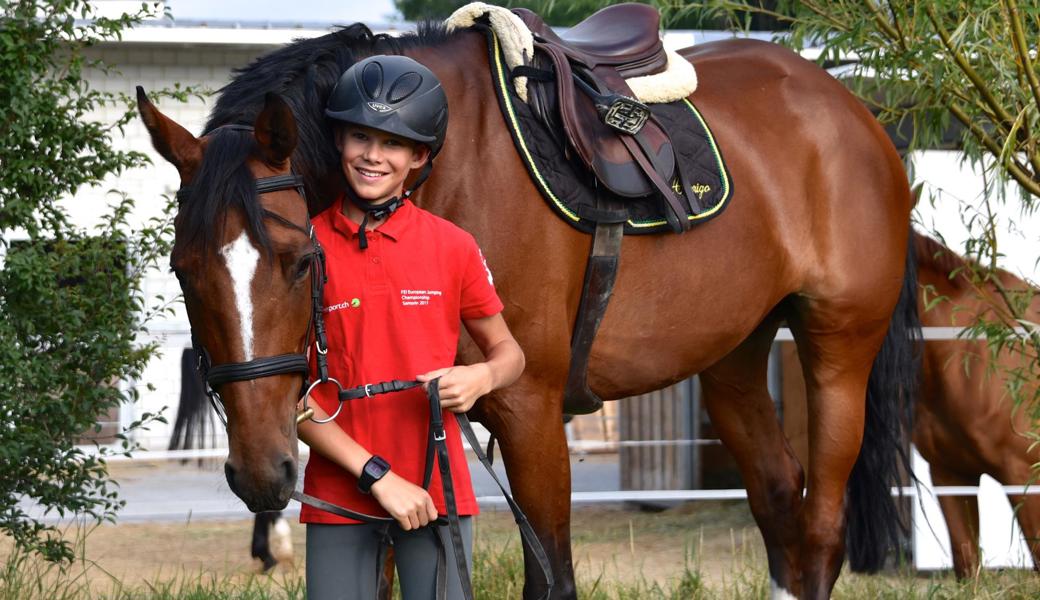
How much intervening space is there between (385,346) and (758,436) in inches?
93.5

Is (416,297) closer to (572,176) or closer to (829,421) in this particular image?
(572,176)

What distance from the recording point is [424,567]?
2.19 m

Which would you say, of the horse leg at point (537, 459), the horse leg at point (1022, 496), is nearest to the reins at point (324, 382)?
the horse leg at point (537, 459)

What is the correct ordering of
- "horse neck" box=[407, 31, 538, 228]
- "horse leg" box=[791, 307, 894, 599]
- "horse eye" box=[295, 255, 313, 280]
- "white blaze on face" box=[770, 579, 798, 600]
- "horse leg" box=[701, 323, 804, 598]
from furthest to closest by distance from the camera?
"horse leg" box=[701, 323, 804, 598] < "white blaze on face" box=[770, 579, 798, 600] < "horse leg" box=[791, 307, 894, 599] < "horse neck" box=[407, 31, 538, 228] < "horse eye" box=[295, 255, 313, 280]

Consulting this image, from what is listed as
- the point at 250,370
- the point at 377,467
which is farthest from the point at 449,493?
the point at 250,370

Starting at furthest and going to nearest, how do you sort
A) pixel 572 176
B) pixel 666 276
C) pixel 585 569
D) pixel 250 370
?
pixel 585 569 → pixel 666 276 → pixel 572 176 → pixel 250 370

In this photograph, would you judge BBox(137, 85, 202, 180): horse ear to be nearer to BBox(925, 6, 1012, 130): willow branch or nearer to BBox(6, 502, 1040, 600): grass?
BBox(6, 502, 1040, 600): grass

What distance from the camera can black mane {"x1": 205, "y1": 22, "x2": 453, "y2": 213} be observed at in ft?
7.97

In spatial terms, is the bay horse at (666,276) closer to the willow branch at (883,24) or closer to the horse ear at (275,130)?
the horse ear at (275,130)

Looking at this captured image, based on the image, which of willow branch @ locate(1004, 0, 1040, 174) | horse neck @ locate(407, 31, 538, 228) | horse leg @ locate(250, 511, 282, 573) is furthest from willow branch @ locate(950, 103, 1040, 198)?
horse leg @ locate(250, 511, 282, 573)

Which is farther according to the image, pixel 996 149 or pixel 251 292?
pixel 996 149

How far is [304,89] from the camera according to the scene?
2.54 m

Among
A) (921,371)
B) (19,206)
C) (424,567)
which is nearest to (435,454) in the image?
(424,567)

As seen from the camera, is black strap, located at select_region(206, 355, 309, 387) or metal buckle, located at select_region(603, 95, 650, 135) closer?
black strap, located at select_region(206, 355, 309, 387)
